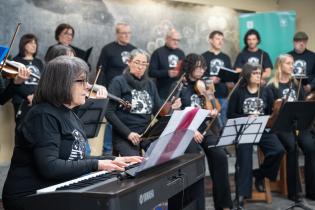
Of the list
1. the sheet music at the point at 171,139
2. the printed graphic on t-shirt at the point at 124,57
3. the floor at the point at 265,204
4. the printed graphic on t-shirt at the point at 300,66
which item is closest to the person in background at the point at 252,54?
the printed graphic on t-shirt at the point at 300,66

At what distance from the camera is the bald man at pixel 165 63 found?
6.19 m

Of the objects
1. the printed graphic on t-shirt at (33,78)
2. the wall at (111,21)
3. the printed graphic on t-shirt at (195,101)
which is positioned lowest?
the printed graphic on t-shirt at (195,101)

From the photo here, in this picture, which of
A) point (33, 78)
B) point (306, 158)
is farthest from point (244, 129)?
point (33, 78)

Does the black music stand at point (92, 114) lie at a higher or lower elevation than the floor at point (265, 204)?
higher

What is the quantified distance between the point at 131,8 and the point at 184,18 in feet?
3.01

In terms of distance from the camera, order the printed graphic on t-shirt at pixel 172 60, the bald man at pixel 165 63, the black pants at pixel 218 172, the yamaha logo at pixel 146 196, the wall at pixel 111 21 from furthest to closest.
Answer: the printed graphic on t-shirt at pixel 172 60
the bald man at pixel 165 63
the wall at pixel 111 21
the black pants at pixel 218 172
the yamaha logo at pixel 146 196

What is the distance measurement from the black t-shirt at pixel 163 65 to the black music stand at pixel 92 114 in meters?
2.45

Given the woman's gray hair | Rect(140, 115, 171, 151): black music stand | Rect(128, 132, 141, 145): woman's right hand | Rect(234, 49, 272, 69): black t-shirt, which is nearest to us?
the woman's gray hair

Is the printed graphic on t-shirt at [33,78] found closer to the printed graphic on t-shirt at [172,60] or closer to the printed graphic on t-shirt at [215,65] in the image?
the printed graphic on t-shirt at [172,60]

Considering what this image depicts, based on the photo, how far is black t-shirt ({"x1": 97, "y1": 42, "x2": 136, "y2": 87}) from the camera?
19.8ft

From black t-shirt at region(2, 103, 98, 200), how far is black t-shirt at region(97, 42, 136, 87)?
3595 mm

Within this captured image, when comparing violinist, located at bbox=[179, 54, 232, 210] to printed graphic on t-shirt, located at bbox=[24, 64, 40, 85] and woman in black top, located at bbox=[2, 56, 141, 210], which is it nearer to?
printed graphic on t-shirt, located at bbox=[24, 64, 40, 85]

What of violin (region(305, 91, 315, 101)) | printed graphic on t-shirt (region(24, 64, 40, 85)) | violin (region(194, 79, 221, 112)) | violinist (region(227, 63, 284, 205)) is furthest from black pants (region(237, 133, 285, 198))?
printed graphic on t-shirt (region(24, 64, 40, 85))

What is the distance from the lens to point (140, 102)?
15.0 ft
